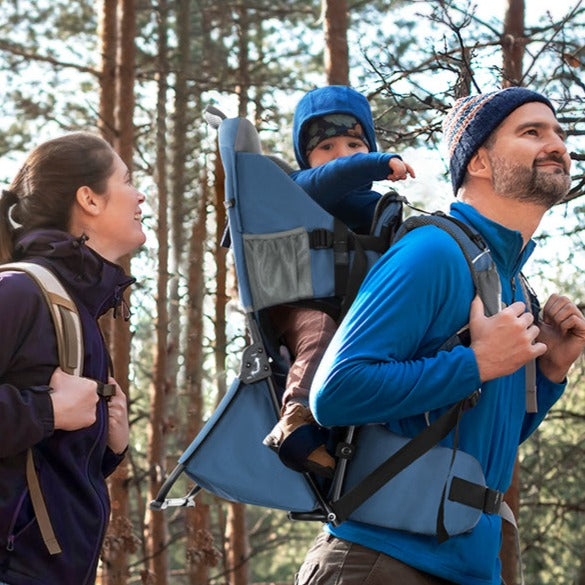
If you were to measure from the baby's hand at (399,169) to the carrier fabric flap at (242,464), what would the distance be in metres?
0.91

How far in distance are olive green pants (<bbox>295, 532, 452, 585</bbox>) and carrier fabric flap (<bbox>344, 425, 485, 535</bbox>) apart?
91 mm

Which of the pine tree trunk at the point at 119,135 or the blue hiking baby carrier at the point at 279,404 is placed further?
the pine tree trunk at the point at 119,135

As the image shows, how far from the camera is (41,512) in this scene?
294 cm

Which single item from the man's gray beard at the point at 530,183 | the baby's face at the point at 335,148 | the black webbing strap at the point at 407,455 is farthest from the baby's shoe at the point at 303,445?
the baby's face at the point at 335,148

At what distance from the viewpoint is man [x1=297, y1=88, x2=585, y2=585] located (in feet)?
9.31

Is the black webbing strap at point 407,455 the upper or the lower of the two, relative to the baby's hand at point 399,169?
lower

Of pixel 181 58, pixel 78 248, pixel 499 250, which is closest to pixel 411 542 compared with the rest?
pixel 499 250

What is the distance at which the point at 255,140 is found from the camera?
3666 mm

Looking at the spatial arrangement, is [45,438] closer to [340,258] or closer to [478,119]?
[340,258]

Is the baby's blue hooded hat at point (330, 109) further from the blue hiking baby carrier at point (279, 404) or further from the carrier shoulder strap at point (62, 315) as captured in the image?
the carrier shoulder strap at point (62, 315)

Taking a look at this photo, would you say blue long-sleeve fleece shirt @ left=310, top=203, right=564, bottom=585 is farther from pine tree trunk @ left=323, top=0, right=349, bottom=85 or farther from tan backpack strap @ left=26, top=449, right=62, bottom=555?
pine tree trunk @ left=323, top=0, right=349, bottom=85

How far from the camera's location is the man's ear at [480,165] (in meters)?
3.32

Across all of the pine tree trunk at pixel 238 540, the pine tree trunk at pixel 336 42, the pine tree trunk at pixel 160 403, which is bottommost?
the pine tree trunk at pixel 238 540

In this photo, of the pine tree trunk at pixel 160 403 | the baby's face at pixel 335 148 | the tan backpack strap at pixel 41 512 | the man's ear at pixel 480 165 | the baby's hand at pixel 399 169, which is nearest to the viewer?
the tan backpack strap at pixel 41 512
